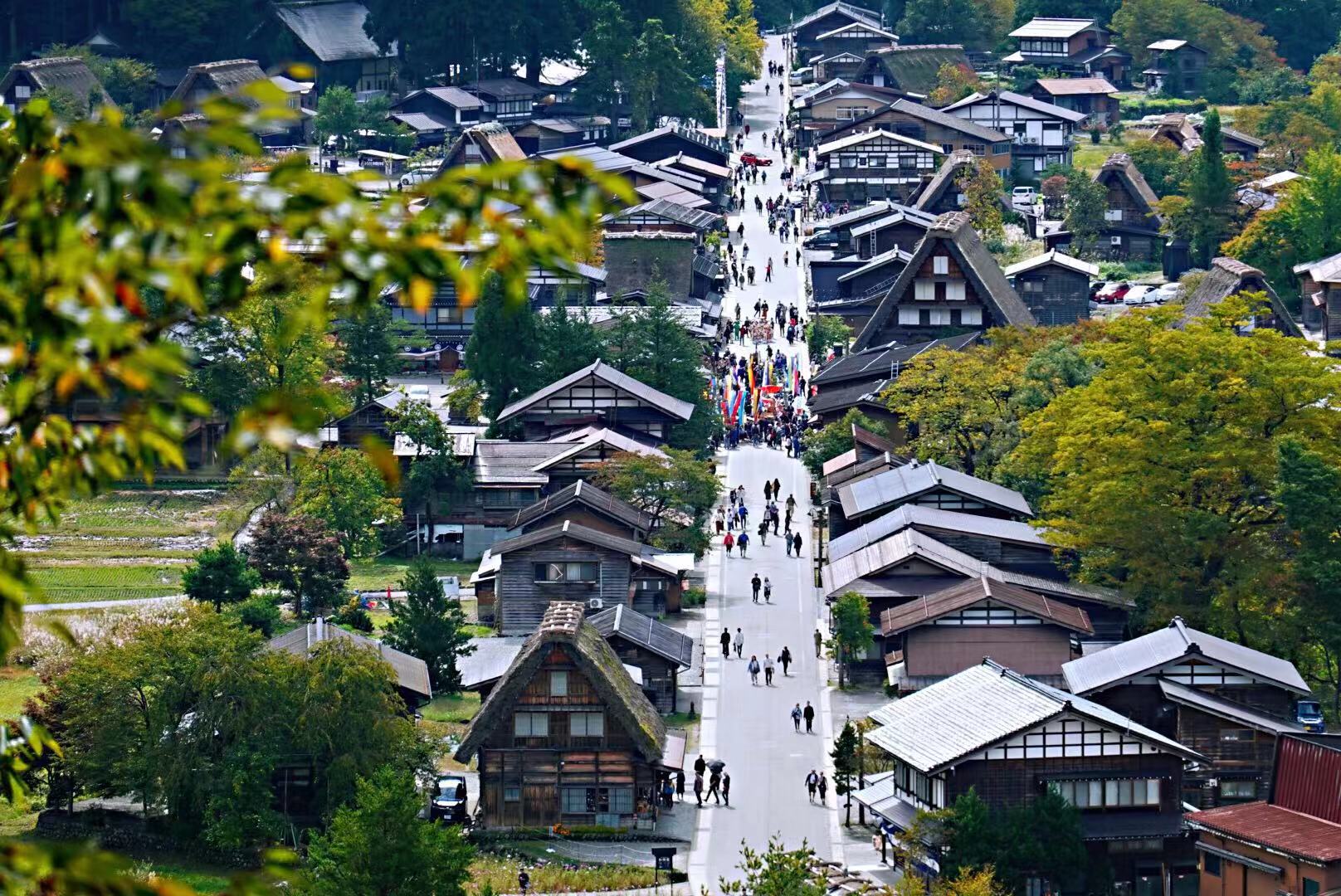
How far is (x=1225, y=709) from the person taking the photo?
3959 centimetres

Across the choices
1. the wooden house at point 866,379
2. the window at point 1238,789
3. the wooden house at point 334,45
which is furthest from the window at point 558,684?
the wooden house at point 334,45

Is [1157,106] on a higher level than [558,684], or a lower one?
higher

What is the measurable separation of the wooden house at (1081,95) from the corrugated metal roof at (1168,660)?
260 ft

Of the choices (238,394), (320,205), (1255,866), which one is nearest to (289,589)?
(238,394)

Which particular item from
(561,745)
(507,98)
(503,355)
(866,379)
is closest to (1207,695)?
(561,745)

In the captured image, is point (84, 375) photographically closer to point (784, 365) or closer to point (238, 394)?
point (238, 394)

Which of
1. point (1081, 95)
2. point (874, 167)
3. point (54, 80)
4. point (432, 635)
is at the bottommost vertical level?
point (432, 635)

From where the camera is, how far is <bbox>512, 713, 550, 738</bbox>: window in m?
40.2

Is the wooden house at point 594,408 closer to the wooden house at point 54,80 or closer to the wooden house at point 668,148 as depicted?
the wooden house at point 668,148

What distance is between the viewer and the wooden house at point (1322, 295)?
3157 inches

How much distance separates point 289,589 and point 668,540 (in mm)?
8880

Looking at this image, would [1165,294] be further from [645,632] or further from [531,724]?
[531,724]

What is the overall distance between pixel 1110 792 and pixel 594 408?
2897 centimetres

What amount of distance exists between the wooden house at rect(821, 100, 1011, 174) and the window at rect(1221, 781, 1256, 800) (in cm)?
6650
